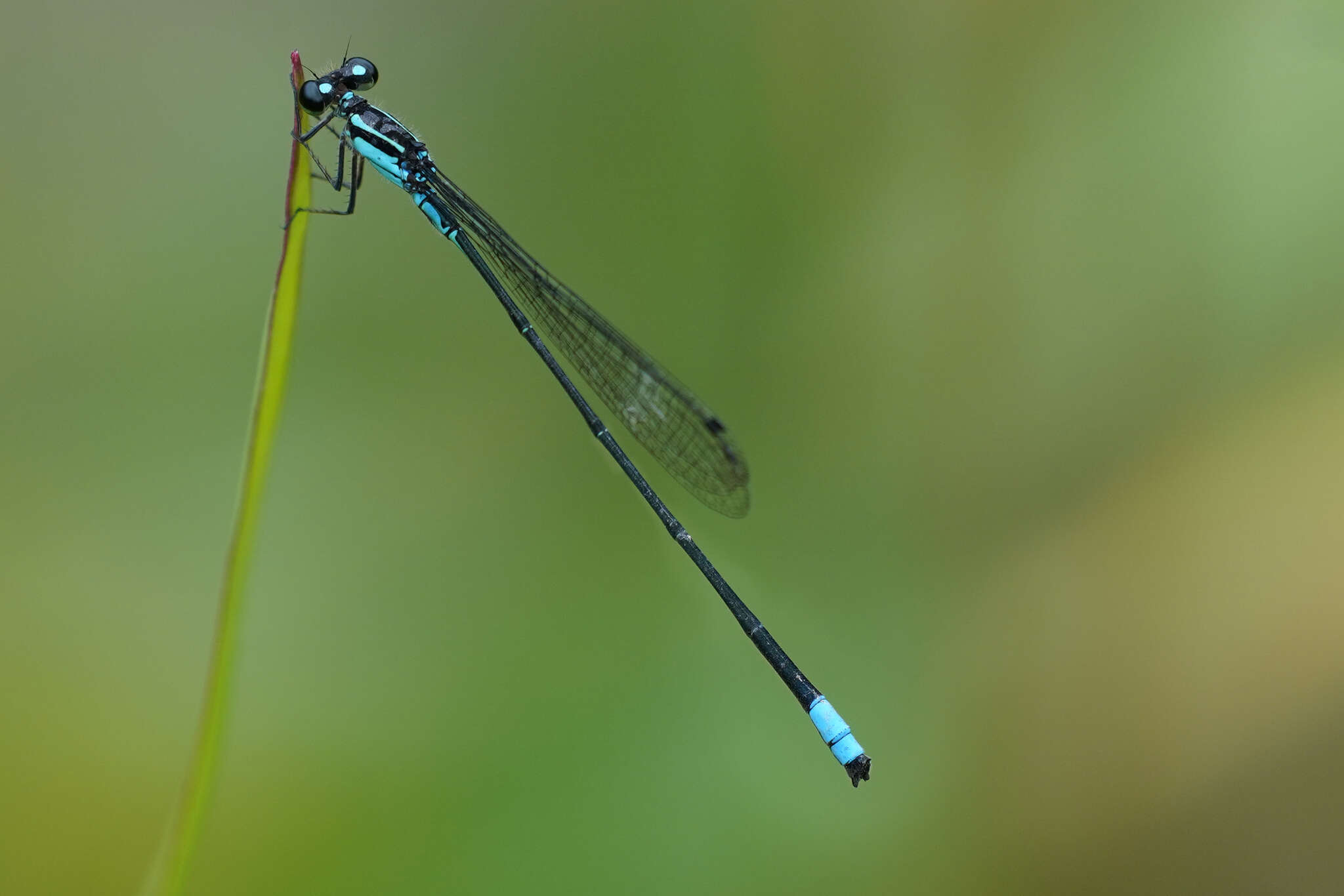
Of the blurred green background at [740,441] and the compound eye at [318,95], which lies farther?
the compound eye at [318,95]

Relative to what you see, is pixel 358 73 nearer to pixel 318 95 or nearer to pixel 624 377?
pixel 318 95

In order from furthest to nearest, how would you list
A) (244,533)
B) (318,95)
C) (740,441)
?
(740,441) → (318,95) → (244,533)

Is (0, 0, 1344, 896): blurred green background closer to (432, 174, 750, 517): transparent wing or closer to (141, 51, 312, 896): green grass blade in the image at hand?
(432, 174, 750, 517): transparent wing

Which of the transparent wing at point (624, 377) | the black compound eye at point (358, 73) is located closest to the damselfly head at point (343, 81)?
the black compound eye at point (358, 73)

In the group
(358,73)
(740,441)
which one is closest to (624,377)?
(740,441)

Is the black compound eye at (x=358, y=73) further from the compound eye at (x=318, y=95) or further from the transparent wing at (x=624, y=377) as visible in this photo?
the transparent wing at (x=624, y=377)

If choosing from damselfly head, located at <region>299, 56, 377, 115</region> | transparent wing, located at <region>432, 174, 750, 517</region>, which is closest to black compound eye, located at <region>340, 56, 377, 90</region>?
damselfly head, located at <region>299, 56, 377, 115</region>
